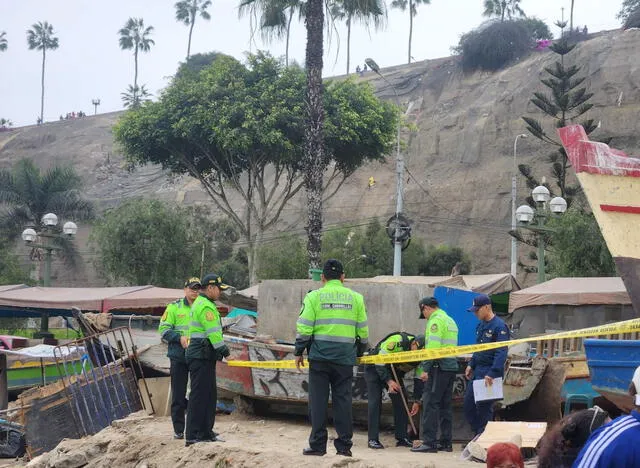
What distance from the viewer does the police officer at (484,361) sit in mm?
10498

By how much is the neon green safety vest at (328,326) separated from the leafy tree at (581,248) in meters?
21.9

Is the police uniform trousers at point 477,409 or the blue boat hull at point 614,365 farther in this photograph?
the police uniform trousers at point 477,409

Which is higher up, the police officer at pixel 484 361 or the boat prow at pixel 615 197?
the boat prow at pixel 615 197

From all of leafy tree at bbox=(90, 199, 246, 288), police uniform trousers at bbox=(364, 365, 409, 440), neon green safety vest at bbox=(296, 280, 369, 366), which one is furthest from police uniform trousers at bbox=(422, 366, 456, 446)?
leafy tree at bbox=(90, 199, 246, 288)

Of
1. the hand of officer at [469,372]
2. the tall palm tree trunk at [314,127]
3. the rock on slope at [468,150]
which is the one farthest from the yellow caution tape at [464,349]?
the rock on slope at [468,150]

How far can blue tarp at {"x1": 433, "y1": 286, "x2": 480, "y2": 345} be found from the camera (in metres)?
13.7

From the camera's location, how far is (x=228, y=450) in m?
9.62

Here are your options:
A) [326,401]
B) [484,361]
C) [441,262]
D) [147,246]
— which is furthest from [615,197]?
[441,262]

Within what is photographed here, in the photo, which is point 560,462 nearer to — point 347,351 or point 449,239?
point 347,351

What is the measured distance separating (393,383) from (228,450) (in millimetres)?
2224

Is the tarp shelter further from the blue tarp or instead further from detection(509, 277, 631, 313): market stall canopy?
the blue tarp

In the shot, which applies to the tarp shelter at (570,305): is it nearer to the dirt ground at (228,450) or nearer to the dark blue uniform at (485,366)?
the dirt ground at (228,450)

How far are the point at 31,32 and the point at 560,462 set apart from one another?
106 metres

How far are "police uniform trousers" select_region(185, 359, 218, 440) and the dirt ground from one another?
0.76ft
